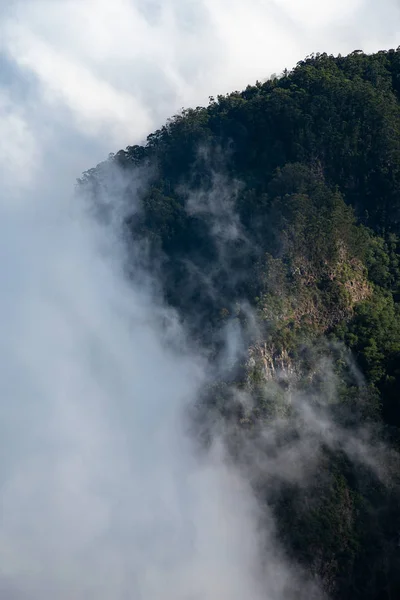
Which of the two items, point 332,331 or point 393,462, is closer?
point 393,462

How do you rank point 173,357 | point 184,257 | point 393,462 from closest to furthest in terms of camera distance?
point 393,462 < point 173,357 < point 184,257

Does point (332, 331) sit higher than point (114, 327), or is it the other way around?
point (114, 327)

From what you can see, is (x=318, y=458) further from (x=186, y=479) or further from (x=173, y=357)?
(x=173, y=357)

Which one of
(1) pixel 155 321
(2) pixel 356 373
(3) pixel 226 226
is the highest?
(3) pixel 226 226

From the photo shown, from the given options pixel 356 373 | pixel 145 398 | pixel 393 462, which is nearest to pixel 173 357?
pixel 145 398

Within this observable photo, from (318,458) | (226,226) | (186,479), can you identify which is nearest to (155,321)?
(226,226)

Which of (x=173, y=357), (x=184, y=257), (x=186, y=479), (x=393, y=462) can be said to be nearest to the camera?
(x=393, y=462)

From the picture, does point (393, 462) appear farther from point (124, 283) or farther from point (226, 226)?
point (124, 283)
